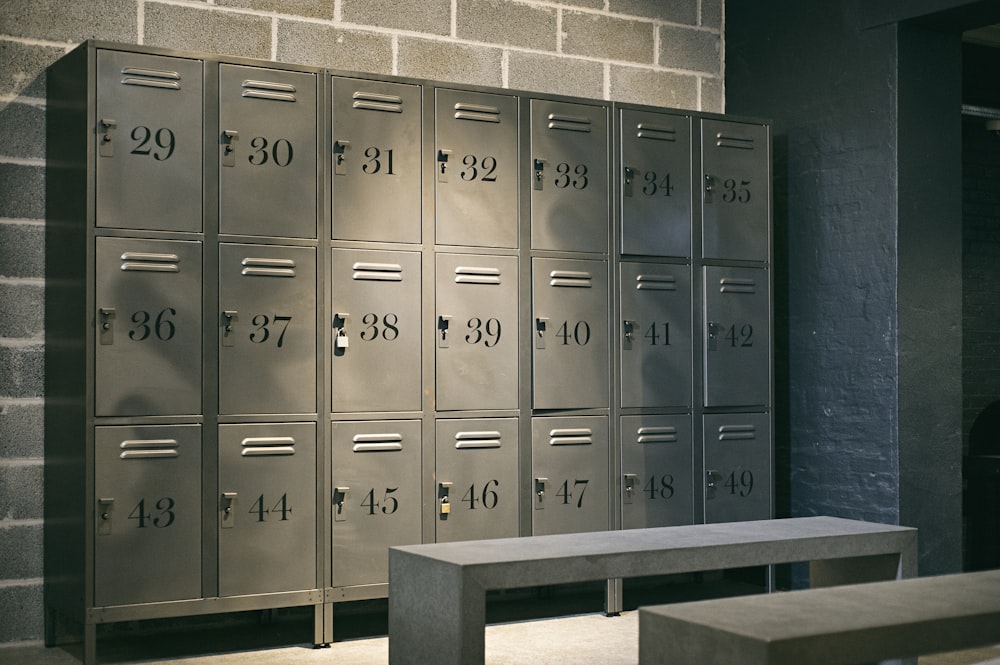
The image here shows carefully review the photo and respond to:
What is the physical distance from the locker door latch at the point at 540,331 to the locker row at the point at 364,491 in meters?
0.30

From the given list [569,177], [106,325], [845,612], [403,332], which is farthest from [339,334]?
[845,612]

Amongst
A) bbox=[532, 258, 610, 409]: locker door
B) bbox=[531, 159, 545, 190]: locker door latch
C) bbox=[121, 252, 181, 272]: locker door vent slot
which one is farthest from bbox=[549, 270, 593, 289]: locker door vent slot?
bbox=[121, 252, 181, 272]: locker door vent slot

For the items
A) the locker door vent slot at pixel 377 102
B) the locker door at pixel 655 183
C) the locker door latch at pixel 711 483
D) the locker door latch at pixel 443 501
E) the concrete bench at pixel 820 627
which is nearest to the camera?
the concrete bench at pixel 820 627

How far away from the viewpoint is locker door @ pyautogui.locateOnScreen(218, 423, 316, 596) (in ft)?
13.7

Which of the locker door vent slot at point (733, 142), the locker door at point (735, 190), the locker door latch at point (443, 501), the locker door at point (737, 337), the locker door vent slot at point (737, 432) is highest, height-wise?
the locker door vent slot at point (733, 142)

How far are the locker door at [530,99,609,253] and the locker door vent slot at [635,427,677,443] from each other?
30.2 inches

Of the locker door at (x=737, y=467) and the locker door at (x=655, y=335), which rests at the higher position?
the locker door at (x=655, y=335)

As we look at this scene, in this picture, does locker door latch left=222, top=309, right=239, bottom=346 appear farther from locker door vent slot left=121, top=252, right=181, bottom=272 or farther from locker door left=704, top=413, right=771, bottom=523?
locker door left=704, top=413, right=771, bottom=523

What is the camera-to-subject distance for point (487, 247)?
469 cm

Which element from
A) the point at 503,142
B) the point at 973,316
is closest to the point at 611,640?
the point at 503,142

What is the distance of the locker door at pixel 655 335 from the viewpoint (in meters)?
4.97

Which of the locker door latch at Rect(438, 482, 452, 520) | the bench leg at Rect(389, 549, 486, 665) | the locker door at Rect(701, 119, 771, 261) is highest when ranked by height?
the locker door at Rect(701, 119, 771, 261)

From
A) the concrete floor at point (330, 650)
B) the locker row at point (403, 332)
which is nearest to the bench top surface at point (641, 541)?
the concrete floor at point (330, 650)

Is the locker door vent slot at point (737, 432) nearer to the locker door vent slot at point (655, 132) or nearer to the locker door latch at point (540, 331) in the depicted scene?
the locker door latch at point (540, 331)
